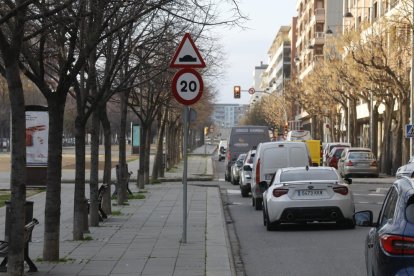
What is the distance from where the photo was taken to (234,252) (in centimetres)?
1405

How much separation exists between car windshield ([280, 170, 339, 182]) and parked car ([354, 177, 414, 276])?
1004 cm

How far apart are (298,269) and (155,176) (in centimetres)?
2738

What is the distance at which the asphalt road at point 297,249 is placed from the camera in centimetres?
1184

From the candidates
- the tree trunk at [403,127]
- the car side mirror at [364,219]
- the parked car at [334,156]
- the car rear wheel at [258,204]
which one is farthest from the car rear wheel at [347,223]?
the parked car at [334,156]

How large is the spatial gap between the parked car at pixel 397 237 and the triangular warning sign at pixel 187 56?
7.11 m

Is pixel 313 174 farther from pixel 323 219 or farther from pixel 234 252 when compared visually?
pixel 234 252

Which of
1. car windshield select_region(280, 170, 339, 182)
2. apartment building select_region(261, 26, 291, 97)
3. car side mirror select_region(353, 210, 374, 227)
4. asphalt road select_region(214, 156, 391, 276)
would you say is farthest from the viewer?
apartment building select_region(261, 26, 291, 97)

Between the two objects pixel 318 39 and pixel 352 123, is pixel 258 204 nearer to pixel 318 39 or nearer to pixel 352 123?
pixel 352 123

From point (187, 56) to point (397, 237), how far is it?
26.9ft

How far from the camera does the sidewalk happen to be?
11133 millimetres

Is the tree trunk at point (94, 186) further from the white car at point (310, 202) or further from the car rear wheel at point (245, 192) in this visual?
the car rear wheel at point (245, 192)

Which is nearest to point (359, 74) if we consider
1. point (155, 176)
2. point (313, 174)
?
point (155, 176)

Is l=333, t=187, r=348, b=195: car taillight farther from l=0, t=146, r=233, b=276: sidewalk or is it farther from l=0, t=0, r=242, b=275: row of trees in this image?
l=0, t=0, r=242, b=275: row of trees

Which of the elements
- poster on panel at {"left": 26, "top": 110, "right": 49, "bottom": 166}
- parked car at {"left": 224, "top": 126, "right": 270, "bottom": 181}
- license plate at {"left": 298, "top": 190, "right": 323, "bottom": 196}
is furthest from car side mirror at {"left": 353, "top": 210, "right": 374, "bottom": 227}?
parked car at {"left": 224, "top": 126, "right": 270, "bottom": 181}
